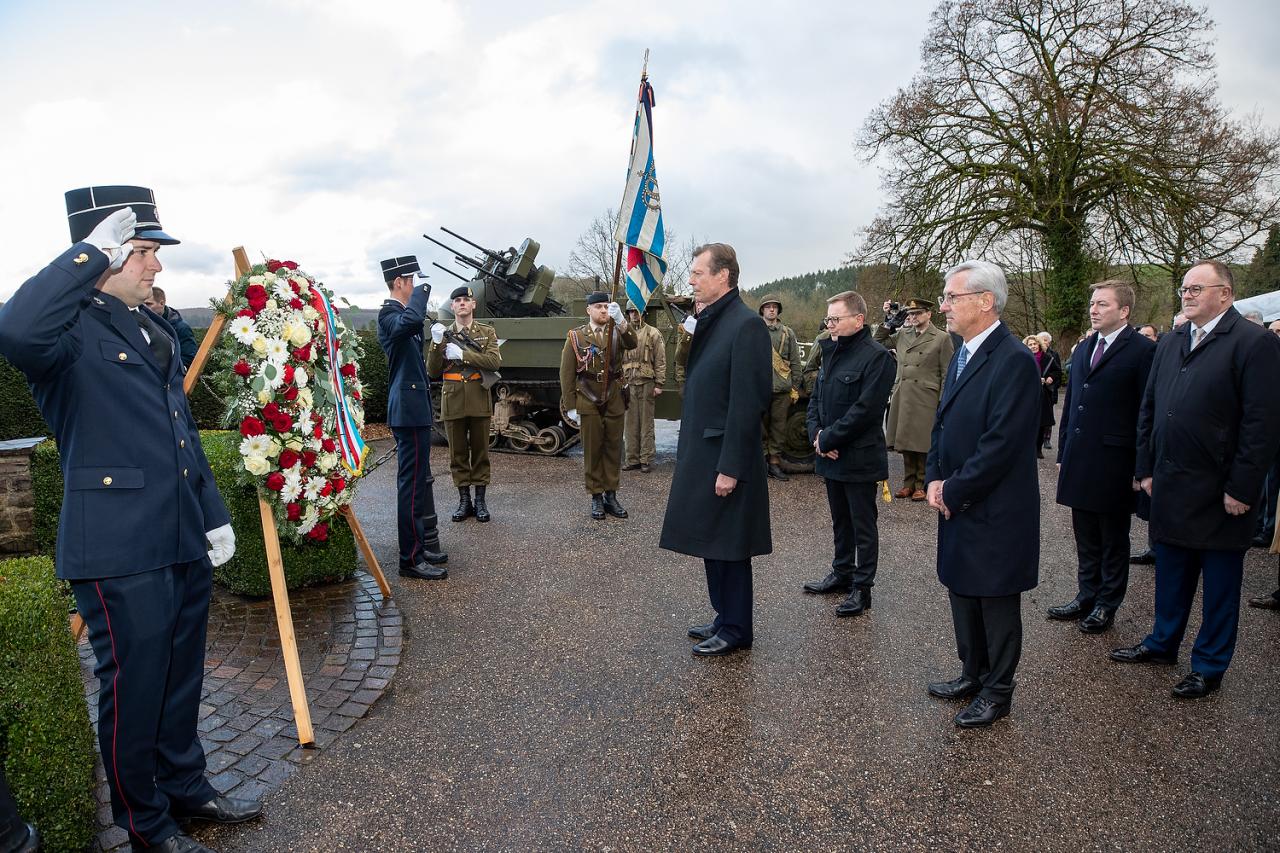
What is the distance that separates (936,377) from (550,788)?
6.27 m

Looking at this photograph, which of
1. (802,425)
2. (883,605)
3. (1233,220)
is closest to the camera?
(883,605)

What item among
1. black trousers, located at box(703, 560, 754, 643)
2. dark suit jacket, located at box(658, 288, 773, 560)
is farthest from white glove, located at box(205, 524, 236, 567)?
black trousers, located at box(703, 560, 754, 643)

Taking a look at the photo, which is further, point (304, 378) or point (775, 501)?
point (775, 501)

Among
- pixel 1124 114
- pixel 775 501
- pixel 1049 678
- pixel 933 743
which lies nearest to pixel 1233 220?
pixel 1124 114

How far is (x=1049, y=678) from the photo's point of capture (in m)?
3.92

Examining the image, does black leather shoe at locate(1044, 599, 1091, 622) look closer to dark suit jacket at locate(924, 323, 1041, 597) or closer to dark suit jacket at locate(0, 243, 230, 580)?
dark suit jacket at locate(924, 323, 1041, 597)

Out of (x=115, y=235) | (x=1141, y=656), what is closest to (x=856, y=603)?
(x=1141, y=656)

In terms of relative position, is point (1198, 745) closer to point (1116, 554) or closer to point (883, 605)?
point (1116, 554)

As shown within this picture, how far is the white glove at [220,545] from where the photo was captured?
2.74 metres

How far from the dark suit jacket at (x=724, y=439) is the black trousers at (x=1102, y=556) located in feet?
6.93

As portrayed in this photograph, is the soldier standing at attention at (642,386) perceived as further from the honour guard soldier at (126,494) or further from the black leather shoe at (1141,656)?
the honour guard soldier at (126,494)

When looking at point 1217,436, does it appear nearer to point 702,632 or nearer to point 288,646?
point 702,632

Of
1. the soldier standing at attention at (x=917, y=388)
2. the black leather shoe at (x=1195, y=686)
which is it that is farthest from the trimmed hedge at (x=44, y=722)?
the soldier standing at attention at (x=917, y=388)

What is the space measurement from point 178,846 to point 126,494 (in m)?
1.16
